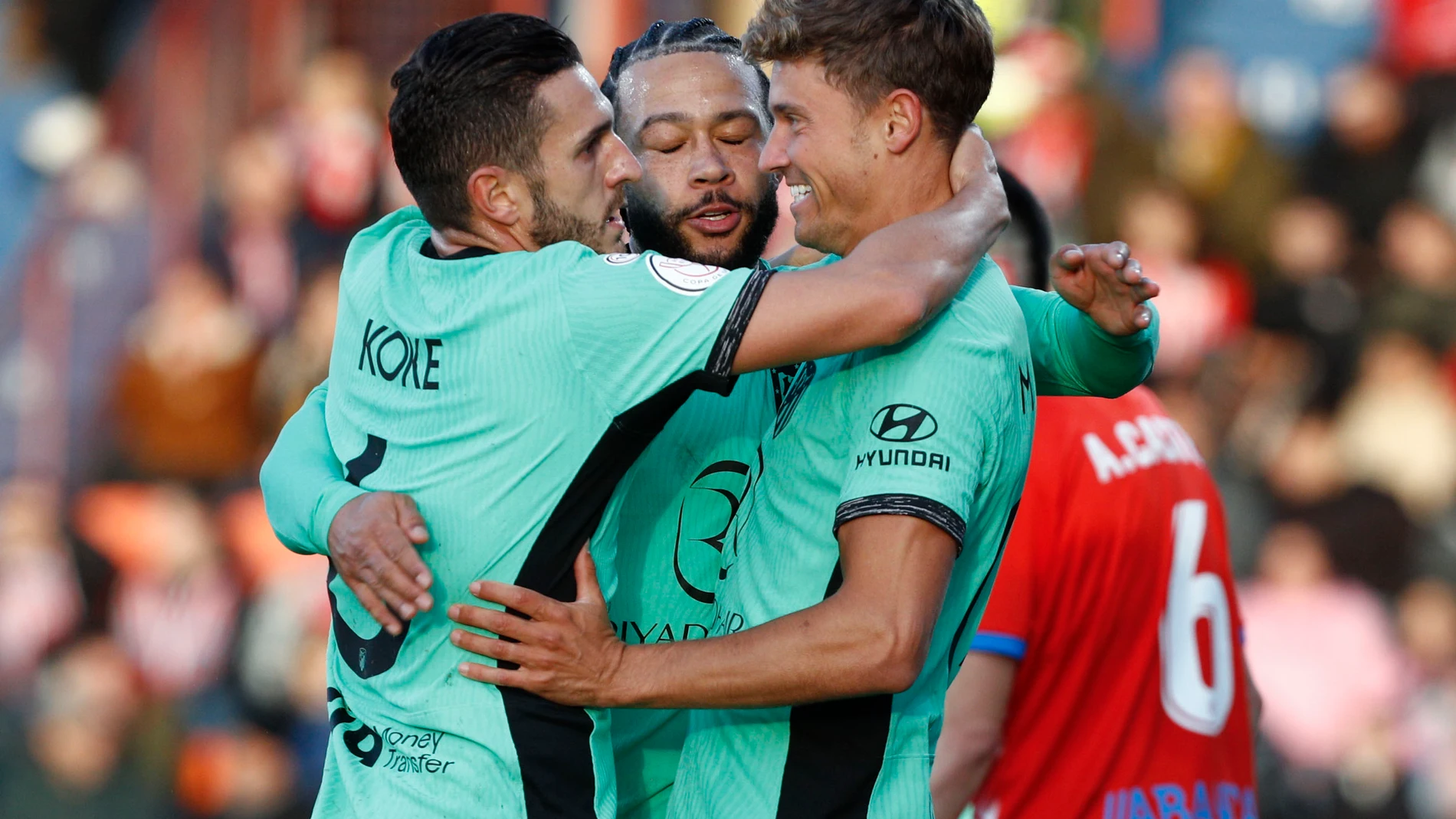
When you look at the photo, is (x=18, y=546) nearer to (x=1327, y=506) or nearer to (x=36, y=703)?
(x=36, y=703)

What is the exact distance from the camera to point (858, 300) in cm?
239

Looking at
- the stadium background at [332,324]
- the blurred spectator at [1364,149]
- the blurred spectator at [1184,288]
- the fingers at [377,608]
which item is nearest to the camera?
the fingers at [377,608]

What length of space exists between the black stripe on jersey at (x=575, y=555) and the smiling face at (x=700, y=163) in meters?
1.16

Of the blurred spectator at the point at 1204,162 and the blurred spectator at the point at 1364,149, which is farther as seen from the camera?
the blurred spectator at the point at 1204,162

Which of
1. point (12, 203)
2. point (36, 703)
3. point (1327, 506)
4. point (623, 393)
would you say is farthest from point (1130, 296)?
point (12, 203)

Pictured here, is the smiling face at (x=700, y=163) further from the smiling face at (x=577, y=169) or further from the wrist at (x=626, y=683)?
the wrist at (x=626, y=683)

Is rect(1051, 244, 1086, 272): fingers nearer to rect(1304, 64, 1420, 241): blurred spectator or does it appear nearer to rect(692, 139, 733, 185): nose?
rect(692, 139, 733, 185): nose

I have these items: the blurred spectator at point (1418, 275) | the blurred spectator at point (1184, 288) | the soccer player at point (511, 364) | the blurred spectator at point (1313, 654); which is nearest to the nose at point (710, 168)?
the soccer player at point (511, 364)

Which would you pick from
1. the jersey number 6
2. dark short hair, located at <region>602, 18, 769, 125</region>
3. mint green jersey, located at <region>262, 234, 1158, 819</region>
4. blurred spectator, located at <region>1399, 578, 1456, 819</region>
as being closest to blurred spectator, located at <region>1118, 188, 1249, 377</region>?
blurred spectator, located at <region>1399, 578, 1456, 819</region>

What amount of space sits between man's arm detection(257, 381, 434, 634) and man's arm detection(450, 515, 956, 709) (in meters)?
0.11

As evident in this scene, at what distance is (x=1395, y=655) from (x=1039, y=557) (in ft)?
19.5

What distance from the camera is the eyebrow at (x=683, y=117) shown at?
3654 millimetres

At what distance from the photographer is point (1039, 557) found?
3.77 meters

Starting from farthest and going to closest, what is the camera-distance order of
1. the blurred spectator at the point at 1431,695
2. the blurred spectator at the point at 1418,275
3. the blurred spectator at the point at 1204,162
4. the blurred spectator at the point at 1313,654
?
the blurred spectator at the point at 1204,162 < the blurred spectator at the point at 1418,275 < the blurred spectator at the point at 1313,654 < the blurred spectator at the point at 1431,695
